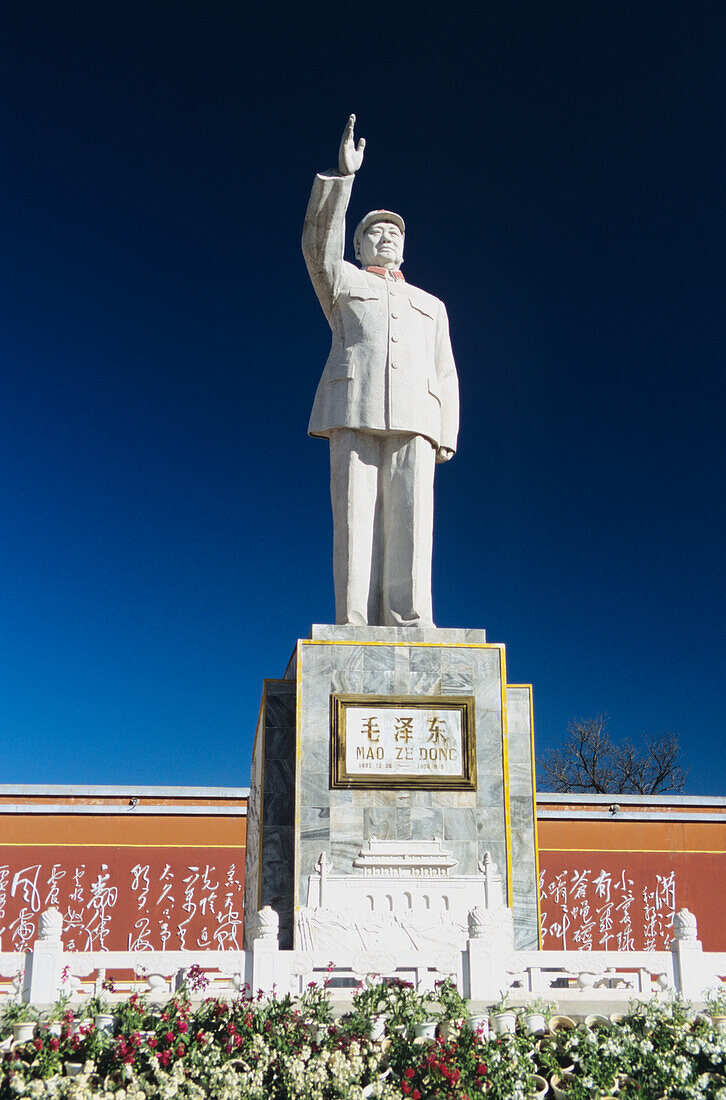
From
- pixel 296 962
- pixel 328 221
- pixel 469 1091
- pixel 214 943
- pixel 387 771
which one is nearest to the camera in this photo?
pixel 469 1091

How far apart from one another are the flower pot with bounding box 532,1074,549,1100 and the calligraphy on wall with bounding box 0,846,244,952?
7.31 m

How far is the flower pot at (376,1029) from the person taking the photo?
14.5ft

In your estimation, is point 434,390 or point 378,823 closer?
point 378,823

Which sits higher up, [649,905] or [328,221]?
[328,221]

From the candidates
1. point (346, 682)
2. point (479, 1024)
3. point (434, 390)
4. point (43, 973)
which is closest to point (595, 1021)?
point (479, 1024)

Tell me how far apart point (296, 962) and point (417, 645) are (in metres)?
2.34

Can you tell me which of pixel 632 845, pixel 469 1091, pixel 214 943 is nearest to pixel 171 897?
pixel 214 943

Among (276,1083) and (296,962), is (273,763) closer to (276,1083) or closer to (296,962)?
(296,962)

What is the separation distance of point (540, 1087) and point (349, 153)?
208 inches

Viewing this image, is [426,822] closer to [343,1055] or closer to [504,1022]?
[504,1022]

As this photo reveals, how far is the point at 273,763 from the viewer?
22.1 ft

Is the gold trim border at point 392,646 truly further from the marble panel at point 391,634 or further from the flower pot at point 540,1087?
the flower pot at point 540,1087

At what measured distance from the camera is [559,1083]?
4.39 meters

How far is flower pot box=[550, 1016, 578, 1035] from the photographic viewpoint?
461 centimetres
